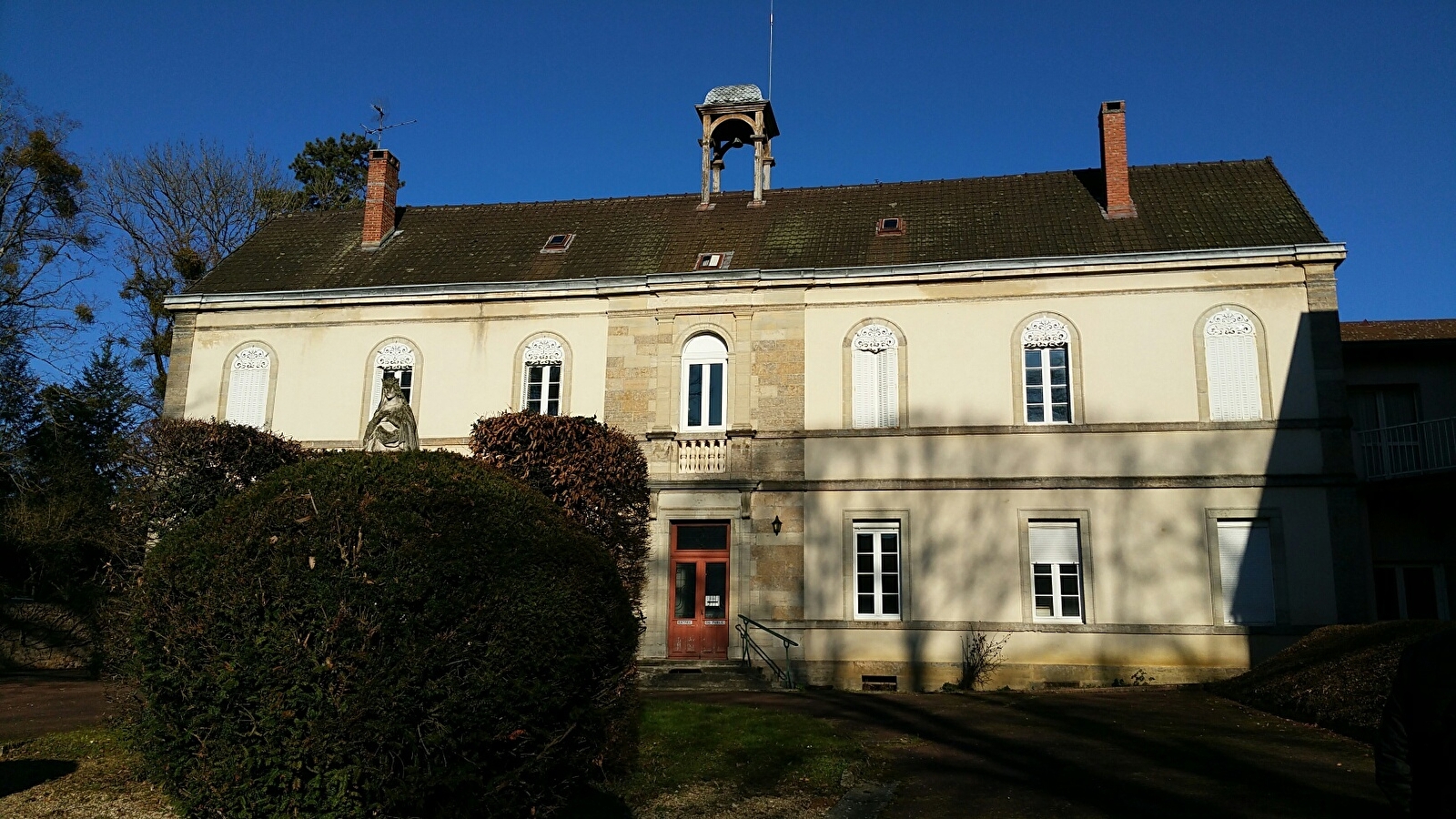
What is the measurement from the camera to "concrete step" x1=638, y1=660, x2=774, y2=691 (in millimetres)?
16219

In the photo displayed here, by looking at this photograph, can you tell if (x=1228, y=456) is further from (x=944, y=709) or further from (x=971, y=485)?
(x=944, y=709)

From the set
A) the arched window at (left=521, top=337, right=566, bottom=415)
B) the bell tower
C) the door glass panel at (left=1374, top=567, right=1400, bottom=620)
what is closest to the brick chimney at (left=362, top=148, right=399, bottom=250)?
the arched window at (left=521, top=337, right=566, bottom=415)

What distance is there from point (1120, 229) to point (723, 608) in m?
9.67

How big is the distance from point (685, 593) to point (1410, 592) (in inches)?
488

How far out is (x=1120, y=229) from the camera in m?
18.9

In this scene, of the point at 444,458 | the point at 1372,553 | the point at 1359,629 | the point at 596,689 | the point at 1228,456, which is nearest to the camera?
the point at 596,689

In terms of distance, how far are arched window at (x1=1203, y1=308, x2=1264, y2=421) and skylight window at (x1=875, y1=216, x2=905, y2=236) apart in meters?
5.69

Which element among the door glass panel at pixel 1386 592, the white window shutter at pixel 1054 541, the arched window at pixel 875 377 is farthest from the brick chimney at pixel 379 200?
the door glass panel at pixel 1386 592

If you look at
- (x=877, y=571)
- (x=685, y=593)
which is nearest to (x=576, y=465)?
(x=685, y=593)

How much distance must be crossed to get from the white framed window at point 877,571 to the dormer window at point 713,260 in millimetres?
5487

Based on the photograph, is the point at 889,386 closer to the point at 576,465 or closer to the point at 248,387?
the point at 576,465

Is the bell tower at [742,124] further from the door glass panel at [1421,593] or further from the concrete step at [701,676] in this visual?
the door glass panel at [1421,593]

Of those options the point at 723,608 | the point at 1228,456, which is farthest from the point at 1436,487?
the point at 723,608

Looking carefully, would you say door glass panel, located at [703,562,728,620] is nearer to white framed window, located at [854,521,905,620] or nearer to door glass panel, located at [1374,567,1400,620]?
white framed window, located at [854,521,905,620]
